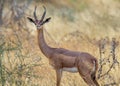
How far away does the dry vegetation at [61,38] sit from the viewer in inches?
328

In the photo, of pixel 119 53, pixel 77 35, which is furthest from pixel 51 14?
pixel 119 53

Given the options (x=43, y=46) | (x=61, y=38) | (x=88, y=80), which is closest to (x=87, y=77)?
(x=88, y=80)

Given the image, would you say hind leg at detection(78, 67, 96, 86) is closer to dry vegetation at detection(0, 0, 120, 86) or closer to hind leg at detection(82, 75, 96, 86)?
hind leg at detection(82, 75, 96, 86)

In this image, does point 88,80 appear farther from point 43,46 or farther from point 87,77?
point 43,46

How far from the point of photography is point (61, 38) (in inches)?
594

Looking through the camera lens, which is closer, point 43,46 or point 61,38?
point 43,46

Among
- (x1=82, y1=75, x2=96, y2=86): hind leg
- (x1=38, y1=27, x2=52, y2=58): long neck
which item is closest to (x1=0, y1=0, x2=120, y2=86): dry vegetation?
(x1=38, y1=27, x2=52, y2=58): long neck

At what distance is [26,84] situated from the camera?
331 inches

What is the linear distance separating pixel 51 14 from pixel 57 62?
9.76 m

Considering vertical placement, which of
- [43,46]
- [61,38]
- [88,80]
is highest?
[43,46]

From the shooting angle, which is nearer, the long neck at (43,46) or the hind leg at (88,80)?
the hind leg at (88,80)

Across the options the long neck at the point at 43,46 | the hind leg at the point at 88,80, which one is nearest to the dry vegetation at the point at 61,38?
the long neck at the point at 43,46

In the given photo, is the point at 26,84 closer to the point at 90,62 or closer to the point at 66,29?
the point at 90,62

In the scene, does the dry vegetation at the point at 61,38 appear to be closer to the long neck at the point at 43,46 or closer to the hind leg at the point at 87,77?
the long neck at the point at 43,46
